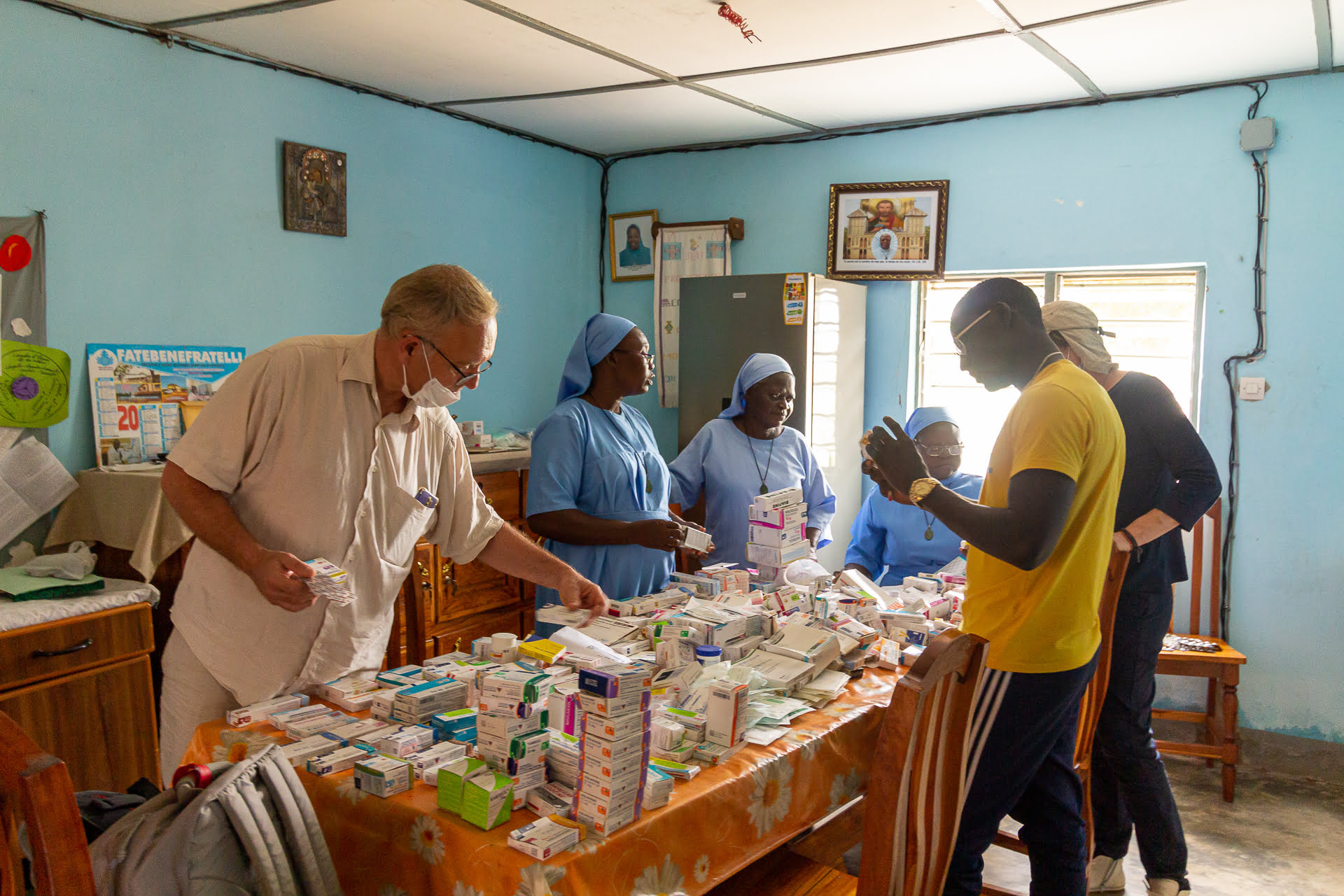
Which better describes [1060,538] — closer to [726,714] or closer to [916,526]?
[726,714]

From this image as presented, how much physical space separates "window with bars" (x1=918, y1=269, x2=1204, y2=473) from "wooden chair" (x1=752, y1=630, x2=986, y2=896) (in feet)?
9.91

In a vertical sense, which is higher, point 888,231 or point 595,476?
point 888,231

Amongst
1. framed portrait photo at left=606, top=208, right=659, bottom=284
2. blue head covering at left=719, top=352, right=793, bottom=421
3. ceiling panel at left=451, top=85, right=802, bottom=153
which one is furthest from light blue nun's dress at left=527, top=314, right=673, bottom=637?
framed portrait photo at left=606, top=208, right=659, bottom=284

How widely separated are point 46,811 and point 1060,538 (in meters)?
1.83

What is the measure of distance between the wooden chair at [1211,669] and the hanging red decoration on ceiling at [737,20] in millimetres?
2899

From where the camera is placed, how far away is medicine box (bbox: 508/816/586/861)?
4.63ft

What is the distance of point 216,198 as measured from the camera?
3998 millimetres

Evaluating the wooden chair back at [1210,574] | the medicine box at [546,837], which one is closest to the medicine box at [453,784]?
the medicine box at [546,837]

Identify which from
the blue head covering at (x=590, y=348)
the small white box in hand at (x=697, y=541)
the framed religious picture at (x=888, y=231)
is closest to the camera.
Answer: the small white box in hand at (x=697, y=541)

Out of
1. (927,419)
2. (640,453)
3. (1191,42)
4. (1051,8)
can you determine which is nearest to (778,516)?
(640,453)

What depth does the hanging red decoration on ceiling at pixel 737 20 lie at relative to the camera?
11.1 ft

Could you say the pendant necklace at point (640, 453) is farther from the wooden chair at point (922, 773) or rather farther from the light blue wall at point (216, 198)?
the light blue wall at point (216, 198)

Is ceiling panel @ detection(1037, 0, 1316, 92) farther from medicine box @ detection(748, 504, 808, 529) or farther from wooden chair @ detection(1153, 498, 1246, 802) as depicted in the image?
medicine box @ detection(748, 504, 808, 529)

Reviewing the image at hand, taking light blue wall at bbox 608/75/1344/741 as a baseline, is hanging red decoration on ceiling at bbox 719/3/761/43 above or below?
above
